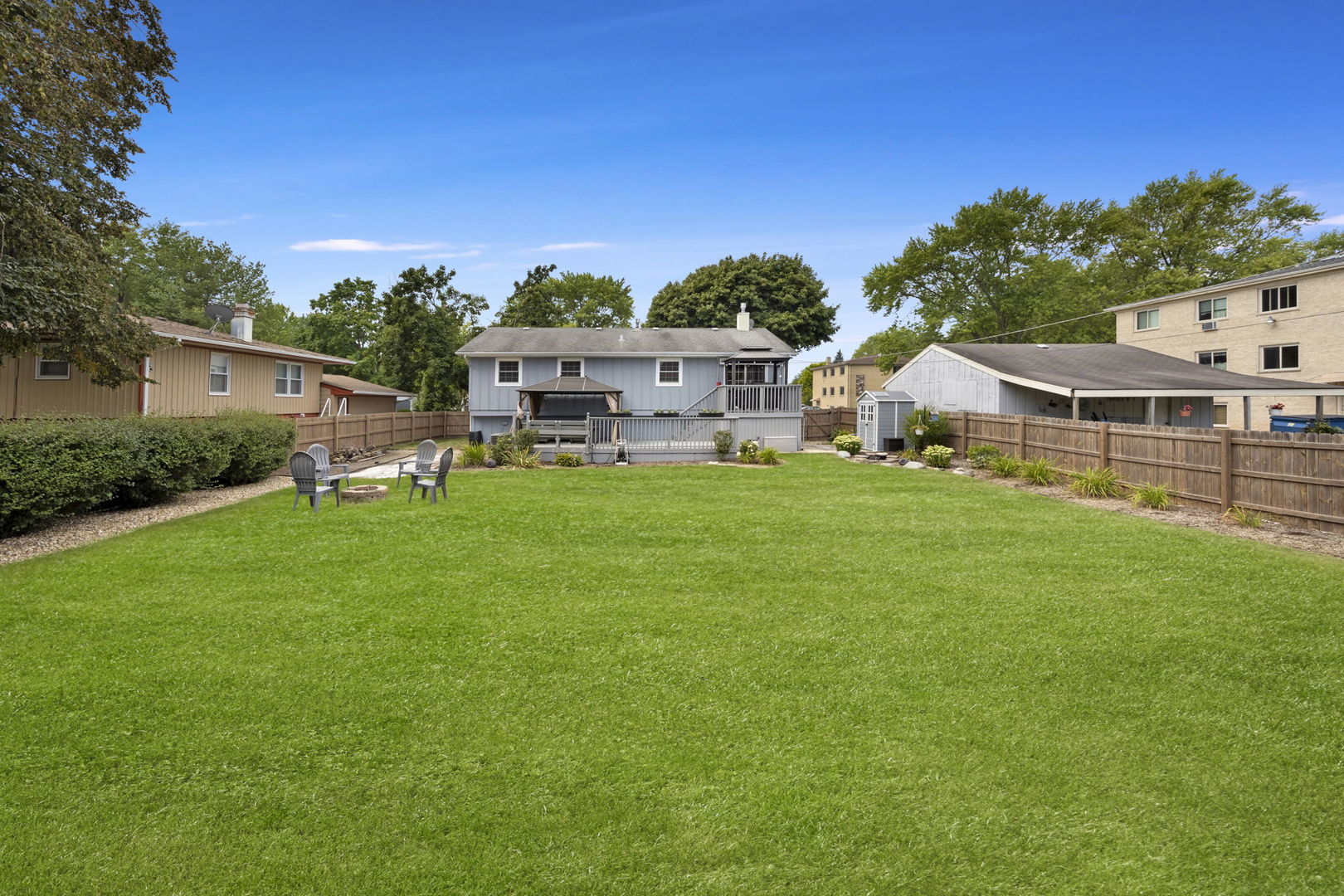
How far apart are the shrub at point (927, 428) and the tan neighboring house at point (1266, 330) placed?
990 centimetres

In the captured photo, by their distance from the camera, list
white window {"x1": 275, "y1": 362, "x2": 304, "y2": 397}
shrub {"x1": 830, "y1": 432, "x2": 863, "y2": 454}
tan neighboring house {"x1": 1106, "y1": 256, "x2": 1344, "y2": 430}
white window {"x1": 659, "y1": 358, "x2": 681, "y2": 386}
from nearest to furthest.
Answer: shrub {"x1": 830, "y1": 432, "x2": 863, "y2": 454}
white window {"x1": 275, "y1": 362, "x2": 304, "y2": 397}
tan neighboring house {"x1": 1106, "y1": 256, "x2": 1344, "y2": 430}
white window {"x1": 659, "y1": 358, "x2": 681, "y2": 386}

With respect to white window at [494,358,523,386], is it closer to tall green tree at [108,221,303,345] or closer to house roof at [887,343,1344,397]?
house roof at [887,343,1344,397]

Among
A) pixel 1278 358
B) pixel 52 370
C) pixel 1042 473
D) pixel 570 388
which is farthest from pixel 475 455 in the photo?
pixel 1278 358

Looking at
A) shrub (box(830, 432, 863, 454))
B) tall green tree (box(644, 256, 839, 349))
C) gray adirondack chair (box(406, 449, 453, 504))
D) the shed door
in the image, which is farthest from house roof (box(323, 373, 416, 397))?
the shed door

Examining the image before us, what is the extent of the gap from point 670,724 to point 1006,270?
47902mm

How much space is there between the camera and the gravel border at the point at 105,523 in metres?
8.49

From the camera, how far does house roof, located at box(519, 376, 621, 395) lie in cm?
2312

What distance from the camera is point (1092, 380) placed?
19.5 m

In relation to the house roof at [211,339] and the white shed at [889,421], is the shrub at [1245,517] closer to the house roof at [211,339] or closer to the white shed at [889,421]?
the white shed at [889,421]

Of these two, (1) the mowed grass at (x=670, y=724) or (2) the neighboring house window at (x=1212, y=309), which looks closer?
(1) the mowed grass at (x=670, y=724)

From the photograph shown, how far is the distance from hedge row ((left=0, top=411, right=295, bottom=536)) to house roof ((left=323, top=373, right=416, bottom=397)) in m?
19.2

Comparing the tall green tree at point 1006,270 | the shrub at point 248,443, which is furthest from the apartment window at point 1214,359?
the shrub at point 248,443

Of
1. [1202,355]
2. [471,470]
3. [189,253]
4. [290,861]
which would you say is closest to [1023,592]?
[290,861]

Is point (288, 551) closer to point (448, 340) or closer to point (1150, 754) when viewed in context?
point (1150, 754)
